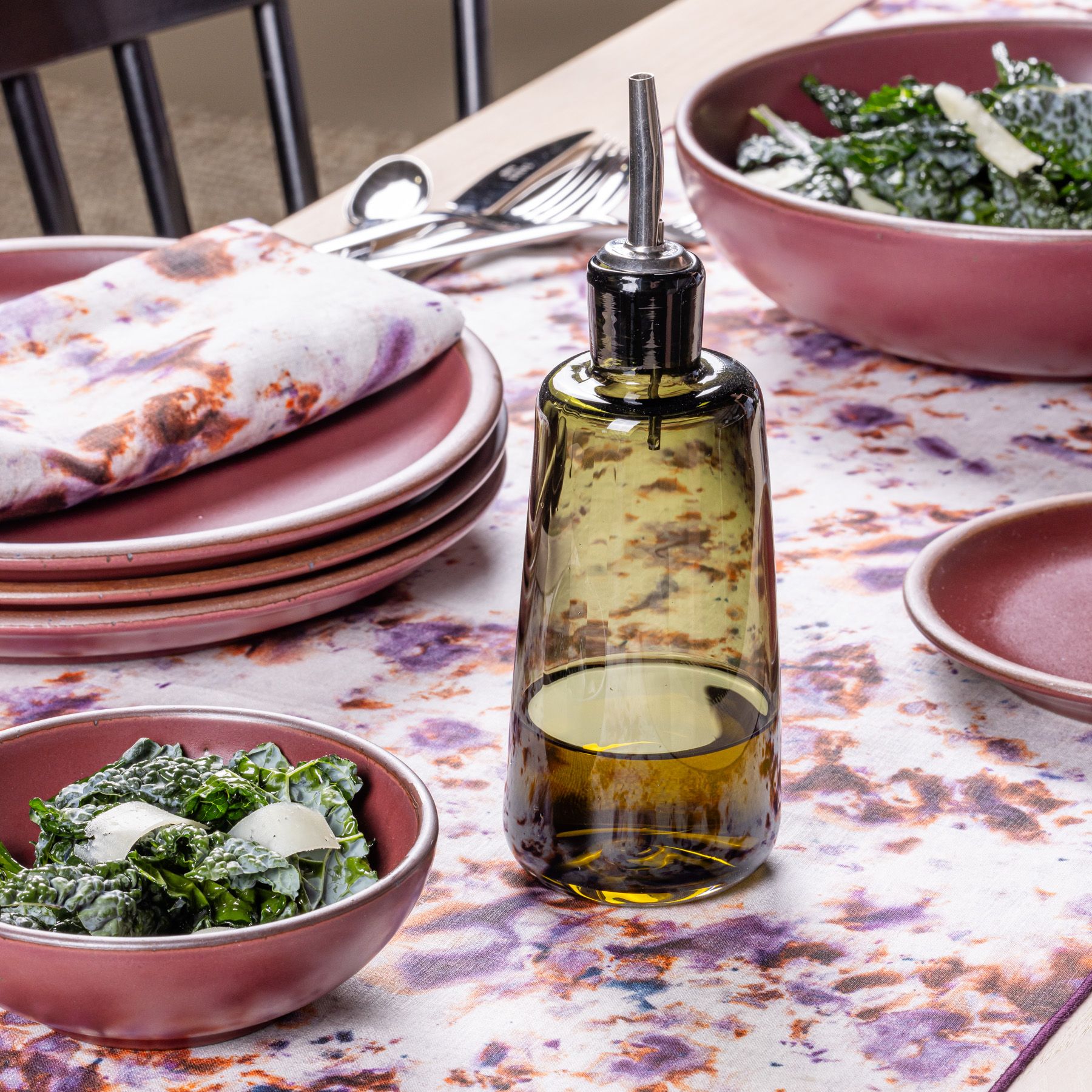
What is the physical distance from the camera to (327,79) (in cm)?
420

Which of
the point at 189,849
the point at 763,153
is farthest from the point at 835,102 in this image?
the point at 189,849

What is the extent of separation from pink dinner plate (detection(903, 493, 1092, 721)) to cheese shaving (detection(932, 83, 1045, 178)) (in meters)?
0.26

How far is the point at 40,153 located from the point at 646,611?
37.7 inches

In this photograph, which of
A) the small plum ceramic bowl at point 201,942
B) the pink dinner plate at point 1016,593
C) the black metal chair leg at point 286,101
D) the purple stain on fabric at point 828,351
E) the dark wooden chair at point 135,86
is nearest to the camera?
the small plum ceramic bowl at point 201,942

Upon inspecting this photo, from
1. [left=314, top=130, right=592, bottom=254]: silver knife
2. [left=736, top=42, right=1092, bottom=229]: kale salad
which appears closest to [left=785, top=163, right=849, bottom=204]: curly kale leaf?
[left=736, top=42, right=1092, bottom=229]: kale salad

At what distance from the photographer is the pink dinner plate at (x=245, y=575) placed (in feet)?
1.84

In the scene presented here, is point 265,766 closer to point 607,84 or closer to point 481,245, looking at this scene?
point 481,245

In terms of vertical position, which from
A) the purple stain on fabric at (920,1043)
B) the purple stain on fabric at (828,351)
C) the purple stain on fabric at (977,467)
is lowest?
the purple stain on fabric at (920,1043)

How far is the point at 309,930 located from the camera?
368 mm

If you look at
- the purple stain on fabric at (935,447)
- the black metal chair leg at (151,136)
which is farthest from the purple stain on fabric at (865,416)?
the black metal chair leg at (151,136)

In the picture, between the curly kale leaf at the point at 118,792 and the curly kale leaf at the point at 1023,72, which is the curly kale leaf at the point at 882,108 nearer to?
the curly kale leaf at the point at 1023,72

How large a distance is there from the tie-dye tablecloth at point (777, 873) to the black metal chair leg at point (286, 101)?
79 cm

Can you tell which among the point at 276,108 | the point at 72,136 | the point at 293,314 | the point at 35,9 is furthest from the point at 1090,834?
the point at 72,136

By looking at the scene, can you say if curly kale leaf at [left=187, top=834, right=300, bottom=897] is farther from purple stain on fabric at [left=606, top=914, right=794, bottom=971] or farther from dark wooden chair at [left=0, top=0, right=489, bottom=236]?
dark wooden chair at [left=0, top=0, right=489, bottom=236]
